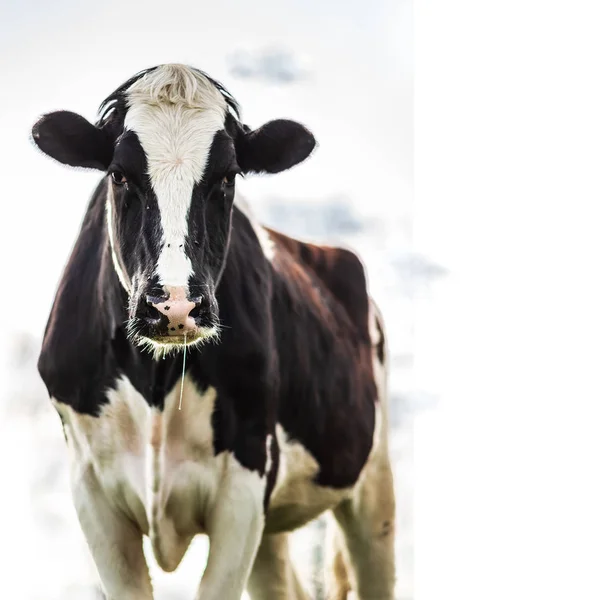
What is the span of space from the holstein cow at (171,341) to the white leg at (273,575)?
44 centimetres

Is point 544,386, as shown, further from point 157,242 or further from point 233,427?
point 157,242

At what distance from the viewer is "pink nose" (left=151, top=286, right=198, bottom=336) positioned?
75.7 inches

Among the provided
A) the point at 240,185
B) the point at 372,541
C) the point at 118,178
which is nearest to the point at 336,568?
the point at 372,541

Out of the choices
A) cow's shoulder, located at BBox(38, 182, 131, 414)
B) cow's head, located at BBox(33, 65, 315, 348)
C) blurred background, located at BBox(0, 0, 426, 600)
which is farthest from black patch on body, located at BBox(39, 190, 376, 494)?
blurred background, located at BBox(0, 0, 426, 600)

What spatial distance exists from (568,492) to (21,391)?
1.68 m

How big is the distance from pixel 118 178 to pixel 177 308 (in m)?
0.34

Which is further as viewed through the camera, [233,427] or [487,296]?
Answer: [487,296]

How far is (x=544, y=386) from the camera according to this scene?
3.44 m

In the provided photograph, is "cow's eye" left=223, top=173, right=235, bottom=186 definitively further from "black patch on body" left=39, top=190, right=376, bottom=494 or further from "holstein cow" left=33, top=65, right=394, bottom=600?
"black patch on body" left=39, top=190, right=376, bottom=494

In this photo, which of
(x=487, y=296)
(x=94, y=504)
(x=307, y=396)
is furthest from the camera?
(x=487, y=296)

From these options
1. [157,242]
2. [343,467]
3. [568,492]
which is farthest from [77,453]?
[568,492]

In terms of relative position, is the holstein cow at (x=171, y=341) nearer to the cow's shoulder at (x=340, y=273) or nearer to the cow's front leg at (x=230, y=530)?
the cow's front leg at (x=230, y=530)

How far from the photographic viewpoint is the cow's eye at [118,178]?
6.87 ft

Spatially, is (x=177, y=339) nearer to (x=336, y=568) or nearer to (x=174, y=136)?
(x=174, y=136)
